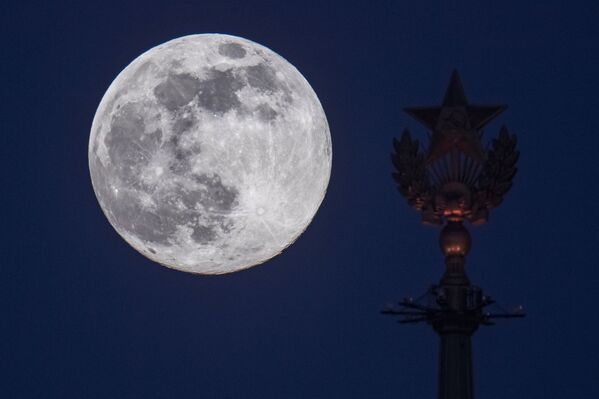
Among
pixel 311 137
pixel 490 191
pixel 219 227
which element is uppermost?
pixel 490 191

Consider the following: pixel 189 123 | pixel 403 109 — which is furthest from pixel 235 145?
pixel 403 109

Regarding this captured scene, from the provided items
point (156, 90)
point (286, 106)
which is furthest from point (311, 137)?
point (156, 90)

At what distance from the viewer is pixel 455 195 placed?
50.0 metres

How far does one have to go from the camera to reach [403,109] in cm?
5000

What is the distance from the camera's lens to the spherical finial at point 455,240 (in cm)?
5022

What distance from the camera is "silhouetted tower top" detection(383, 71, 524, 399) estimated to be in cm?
4950

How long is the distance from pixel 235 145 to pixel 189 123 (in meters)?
1.05

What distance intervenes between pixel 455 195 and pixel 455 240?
1346 mm

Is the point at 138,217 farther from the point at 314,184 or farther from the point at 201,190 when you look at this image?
the point at 314,184

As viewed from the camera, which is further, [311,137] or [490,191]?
[490,191]

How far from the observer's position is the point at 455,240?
50188 mm

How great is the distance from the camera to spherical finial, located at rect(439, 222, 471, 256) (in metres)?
50.2

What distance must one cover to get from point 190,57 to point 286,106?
228 cm

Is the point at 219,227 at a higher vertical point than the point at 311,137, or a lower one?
lower
